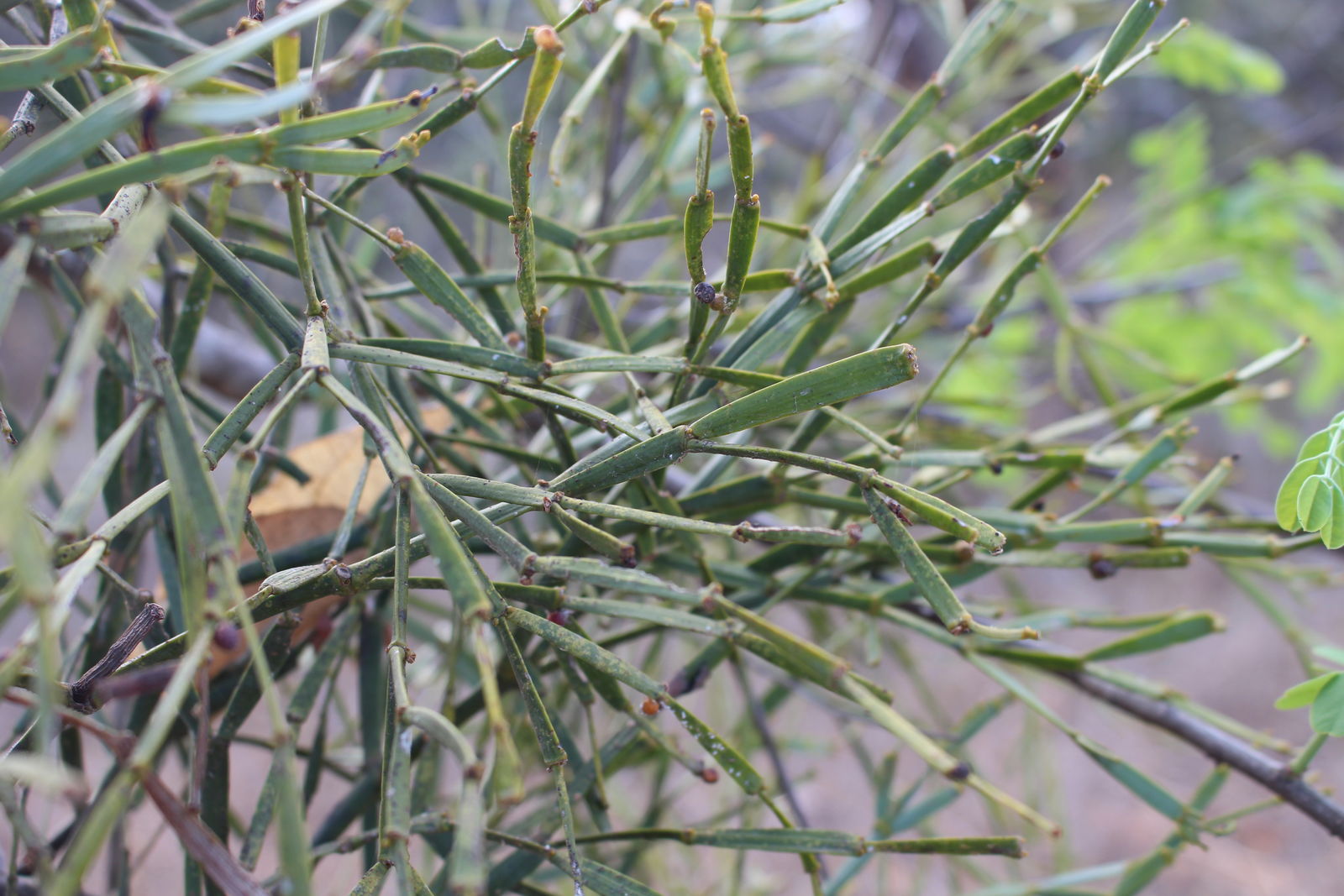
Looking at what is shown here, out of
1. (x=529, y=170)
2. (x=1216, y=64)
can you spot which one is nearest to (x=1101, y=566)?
(x=529, y=170)

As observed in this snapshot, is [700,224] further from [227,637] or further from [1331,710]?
[1331,710]

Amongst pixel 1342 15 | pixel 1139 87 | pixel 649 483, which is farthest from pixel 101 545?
pixel 1342 15

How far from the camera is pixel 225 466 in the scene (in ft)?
5.60

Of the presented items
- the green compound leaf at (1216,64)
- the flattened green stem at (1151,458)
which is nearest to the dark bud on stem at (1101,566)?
the flattened green stem at (1151,458)

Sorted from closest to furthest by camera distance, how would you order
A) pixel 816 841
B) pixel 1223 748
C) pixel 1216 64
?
pixel 816 841 → pixel 1223 748 → pixel 1216 64

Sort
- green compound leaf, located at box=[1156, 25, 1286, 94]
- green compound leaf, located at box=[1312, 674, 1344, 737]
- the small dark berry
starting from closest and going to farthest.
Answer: the small dark berry → green compound leaf, located at box=[1312, 674, 1344, 737] → green compound leaf, located at box=[1156, 25, 1286, 94]

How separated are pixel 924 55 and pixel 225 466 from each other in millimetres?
1521

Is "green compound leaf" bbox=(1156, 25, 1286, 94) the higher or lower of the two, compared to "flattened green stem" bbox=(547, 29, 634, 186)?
higher

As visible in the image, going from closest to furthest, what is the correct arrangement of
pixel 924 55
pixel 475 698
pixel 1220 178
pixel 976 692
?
pixel 475 698 < pixel 1220 178 < pixel 924 55 < pixel 976 692

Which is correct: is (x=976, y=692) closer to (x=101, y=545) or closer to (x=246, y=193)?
(x=246, y=193)

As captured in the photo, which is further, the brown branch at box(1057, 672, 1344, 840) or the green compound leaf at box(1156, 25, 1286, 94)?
the green compound leaf at box(1156, 25, 1286, 94)

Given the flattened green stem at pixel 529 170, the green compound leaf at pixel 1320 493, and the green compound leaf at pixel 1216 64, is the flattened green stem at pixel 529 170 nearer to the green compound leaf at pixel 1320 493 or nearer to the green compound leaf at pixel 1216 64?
the green compound leaf at pixel 1320 493

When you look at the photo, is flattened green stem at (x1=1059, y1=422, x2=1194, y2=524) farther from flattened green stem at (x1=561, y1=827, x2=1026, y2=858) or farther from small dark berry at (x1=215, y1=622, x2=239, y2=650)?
small dark berry at (x1=215, y1=622, x2=239, y2=650)

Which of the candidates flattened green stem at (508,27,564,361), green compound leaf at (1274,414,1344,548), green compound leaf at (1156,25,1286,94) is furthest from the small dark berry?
green compound leaf at (1156,25,1286,94)
